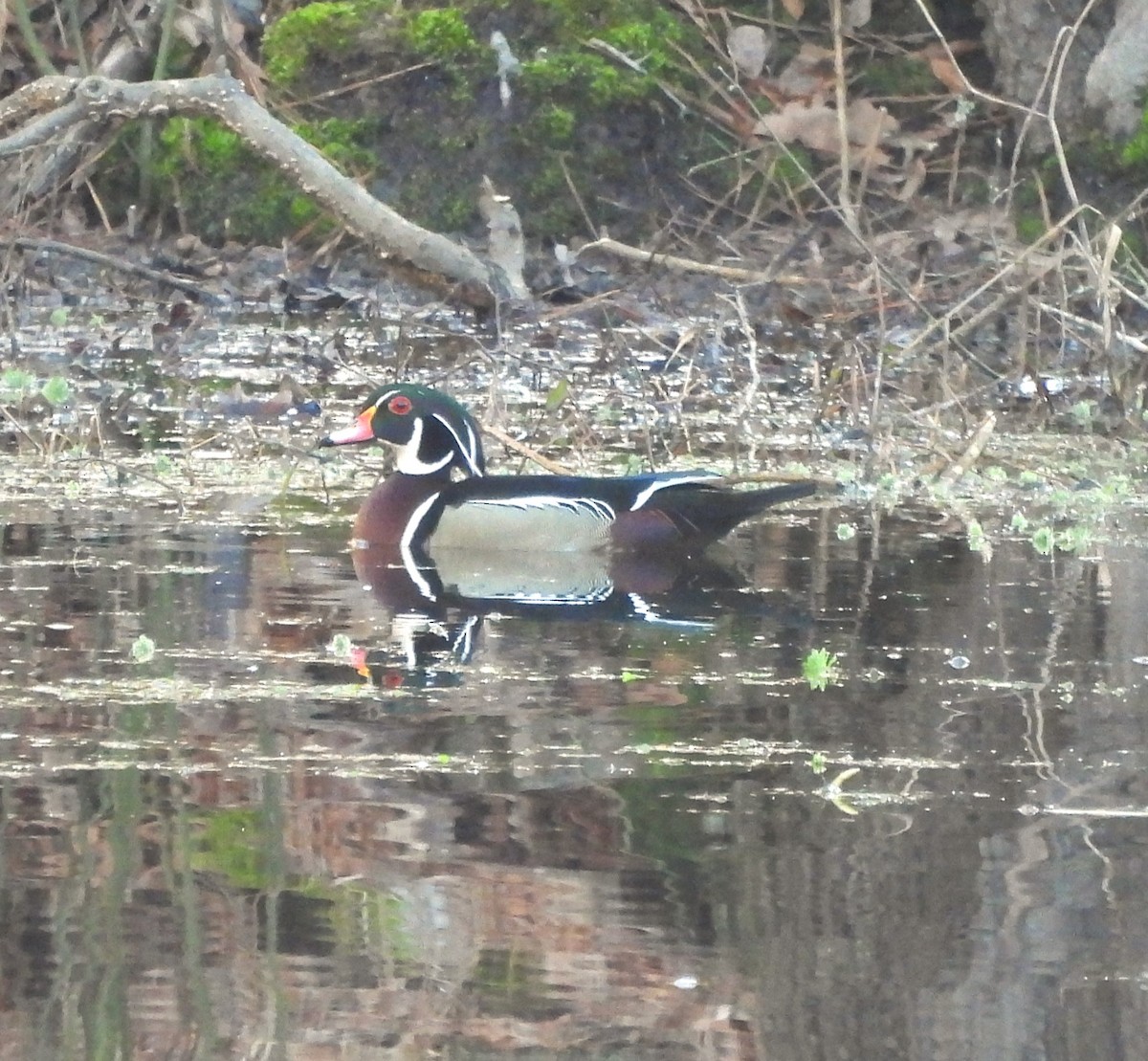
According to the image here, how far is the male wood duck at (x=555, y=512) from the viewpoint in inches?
276

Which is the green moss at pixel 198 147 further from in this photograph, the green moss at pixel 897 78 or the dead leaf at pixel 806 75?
the green moss at pixel 897 78

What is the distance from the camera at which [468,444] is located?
784cm

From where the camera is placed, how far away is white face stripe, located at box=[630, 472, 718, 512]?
7008mm

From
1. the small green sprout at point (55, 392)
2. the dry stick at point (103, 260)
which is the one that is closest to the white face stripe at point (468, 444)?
the small green sprout at point (55, 392)

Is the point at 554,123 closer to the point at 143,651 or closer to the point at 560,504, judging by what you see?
the point at 560,504


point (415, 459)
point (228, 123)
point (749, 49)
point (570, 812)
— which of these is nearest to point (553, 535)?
point (415, 459)

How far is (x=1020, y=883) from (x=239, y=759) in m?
1.39

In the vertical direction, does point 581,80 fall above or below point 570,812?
above

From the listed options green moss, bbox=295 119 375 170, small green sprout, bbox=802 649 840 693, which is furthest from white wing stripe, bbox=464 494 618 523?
green moss, bbox=295 119 375 170

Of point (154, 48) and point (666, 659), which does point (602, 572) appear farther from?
point (154, 48)

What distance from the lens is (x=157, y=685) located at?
5016 millimetres

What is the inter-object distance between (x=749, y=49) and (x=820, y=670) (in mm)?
10286

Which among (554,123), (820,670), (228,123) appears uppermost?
(554,123)

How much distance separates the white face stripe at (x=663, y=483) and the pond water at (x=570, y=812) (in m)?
0.33
